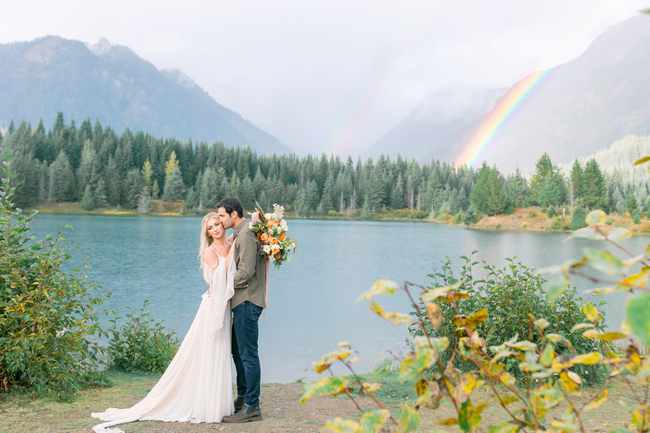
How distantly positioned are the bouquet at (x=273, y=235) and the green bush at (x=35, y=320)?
1849 millimetres

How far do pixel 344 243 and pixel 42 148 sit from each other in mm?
65812

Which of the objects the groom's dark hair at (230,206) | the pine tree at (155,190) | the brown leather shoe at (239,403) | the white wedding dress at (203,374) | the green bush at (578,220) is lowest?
the brown leather shoe at (239,403)

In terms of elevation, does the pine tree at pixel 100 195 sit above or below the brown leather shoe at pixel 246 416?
above

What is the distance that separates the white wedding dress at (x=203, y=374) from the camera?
4.12m

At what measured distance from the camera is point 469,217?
7356 centimetres

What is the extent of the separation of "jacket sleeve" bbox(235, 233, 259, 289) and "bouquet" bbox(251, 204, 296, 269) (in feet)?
0.36

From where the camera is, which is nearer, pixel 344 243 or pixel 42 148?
pixel 344 243

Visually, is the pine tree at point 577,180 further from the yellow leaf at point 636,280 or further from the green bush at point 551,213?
the yellow leaf at point 636,280

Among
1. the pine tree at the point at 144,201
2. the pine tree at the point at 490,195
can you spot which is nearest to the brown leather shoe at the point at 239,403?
the pine tree at the point at 490,195

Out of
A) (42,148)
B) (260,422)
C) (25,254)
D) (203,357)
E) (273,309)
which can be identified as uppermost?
(42,148)

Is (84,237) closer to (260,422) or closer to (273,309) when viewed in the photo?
(273,309)

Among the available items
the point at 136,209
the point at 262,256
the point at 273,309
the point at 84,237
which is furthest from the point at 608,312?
the point at 136,209

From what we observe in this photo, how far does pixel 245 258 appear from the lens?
4250mm

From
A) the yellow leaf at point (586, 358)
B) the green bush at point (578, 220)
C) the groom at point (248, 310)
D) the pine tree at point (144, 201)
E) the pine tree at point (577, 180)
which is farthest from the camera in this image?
the pine tree at point (144, 201)
